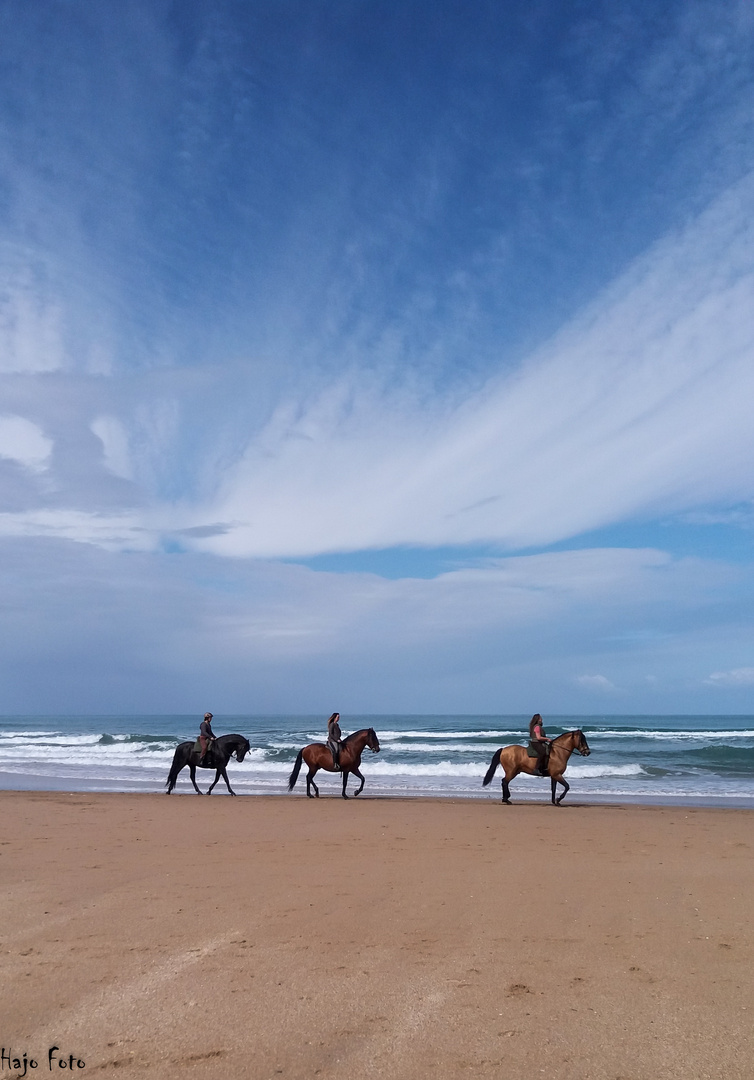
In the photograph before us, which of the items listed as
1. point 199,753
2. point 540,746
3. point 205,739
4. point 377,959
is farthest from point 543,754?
point 377,959

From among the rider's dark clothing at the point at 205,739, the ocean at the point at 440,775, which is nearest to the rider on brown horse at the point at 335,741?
the ocean at the point at 440,775

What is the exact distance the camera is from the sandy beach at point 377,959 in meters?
3.55

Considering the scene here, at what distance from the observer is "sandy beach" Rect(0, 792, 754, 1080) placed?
11.6 feet

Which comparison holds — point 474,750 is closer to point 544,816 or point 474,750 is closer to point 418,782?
point 418,782

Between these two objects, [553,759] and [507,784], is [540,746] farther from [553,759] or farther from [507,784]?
[507,784]

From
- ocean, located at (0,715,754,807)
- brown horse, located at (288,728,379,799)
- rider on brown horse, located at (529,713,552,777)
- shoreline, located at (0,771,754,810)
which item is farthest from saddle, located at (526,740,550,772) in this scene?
brown horse, located at (288,728,379,799)

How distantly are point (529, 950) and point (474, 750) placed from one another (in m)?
32.5

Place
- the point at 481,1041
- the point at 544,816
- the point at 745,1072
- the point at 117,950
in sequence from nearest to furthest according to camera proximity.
Result: the point at 745,1072 → the point at 481,1041 → the point at 117,950 → the point at 544,816

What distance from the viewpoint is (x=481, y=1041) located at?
3672mm

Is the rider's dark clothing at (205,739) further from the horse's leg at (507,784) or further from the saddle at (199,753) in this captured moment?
the horse's leg at (507,784)

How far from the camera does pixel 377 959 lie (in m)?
4.86

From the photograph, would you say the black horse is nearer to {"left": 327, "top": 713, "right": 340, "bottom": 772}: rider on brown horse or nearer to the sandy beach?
{"left": 327, "top": 713, "right": 340, "bottom": 772}: rider on brown horse

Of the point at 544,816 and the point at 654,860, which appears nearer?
the point at 654,860

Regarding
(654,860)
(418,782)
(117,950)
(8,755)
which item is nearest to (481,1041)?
(117,950)
